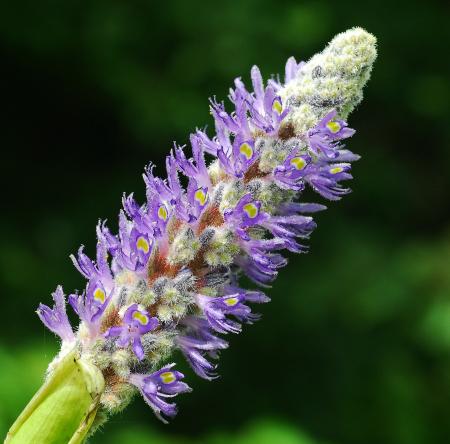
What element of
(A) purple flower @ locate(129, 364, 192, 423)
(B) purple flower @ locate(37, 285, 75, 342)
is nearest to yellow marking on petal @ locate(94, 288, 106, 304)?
(B) purple flower @ locate(37, 285, 75, 342)

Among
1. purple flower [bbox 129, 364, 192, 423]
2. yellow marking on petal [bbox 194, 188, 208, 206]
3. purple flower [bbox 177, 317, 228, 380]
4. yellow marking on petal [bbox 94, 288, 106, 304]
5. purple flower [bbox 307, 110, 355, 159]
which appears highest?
purple flower [bbox 307, 110, 355, 159]

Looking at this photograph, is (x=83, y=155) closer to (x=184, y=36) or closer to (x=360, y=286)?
(x=184, y=36)

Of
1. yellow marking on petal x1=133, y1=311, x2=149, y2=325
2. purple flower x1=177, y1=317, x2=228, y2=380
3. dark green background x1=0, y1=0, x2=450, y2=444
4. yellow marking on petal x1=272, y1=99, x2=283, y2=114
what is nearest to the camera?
yellow marking on petal x1=133, y1=311, x2=149, y2=325

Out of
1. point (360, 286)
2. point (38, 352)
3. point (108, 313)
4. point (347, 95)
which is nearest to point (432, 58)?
point (360, 286)

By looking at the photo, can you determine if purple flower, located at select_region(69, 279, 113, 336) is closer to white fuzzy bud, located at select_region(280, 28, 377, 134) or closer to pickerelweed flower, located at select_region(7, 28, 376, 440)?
pickerelweed flower, located at select_region(7, 28, 376, 440)

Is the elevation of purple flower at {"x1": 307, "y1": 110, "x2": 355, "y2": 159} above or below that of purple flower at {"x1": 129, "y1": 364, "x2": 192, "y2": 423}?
above

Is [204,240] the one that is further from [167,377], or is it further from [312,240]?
[312,240]

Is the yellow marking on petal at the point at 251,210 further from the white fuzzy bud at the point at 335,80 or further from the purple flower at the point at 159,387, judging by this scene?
the purple flower at the point at 159,387
